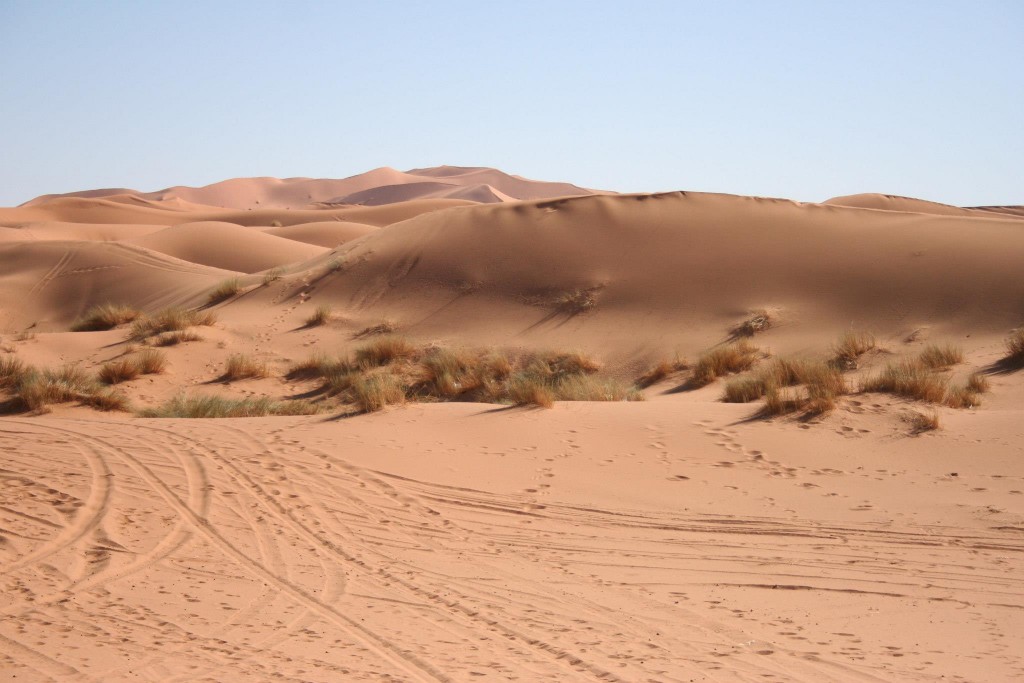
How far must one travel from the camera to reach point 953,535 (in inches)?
259

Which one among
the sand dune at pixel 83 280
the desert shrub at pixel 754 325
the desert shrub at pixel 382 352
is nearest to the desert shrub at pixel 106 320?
the sand dune at pixel 83 280

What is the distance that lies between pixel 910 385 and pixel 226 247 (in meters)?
31.5

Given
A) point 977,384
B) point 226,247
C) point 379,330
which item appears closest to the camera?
point 977,384

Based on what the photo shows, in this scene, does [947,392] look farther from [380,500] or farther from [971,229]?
[971,229]

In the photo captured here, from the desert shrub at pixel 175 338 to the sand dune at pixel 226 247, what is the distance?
17.3 metres

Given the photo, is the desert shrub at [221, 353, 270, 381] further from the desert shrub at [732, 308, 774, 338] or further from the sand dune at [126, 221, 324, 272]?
the sand dune at [126, 221, 324, 272]

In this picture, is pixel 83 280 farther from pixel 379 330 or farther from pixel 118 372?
pixel 118 372

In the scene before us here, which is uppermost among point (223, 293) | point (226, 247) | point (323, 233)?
point (323, 233)

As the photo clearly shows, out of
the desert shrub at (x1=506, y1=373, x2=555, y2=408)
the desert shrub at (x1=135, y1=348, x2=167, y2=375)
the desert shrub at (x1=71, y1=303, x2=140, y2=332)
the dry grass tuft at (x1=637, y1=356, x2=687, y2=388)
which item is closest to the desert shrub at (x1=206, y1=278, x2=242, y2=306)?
the desert shrub at (x1=71, y1=303, x2=140, y2=332)

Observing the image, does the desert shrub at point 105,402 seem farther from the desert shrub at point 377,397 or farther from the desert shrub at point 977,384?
the desert shrub at point 977,384

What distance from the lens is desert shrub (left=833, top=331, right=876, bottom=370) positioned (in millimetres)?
14584

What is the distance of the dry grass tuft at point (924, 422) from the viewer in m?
9.23

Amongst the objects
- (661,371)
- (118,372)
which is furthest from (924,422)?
(118,372)

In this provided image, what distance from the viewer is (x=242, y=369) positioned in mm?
16609
